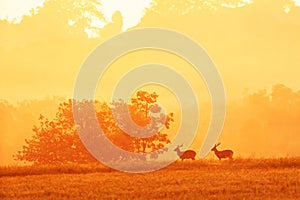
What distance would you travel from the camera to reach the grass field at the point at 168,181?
881 inches

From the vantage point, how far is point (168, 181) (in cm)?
2511

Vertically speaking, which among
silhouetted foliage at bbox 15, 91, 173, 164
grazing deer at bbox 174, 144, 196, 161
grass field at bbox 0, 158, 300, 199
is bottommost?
grass field at bbox 0, 158, 300, 199

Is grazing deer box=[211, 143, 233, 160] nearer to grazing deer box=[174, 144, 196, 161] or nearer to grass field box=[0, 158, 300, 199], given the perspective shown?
grass field box=[0, 158, 300, 199]

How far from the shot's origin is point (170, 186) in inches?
941

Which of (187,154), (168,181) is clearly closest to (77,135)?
(187,154)

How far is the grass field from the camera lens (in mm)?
22375

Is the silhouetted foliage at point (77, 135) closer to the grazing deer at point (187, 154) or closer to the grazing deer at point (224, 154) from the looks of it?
the grazing deer at point (187, 154)

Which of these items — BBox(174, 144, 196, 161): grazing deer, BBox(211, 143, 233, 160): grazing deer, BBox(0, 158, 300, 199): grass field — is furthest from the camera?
BBox(174, 144, 196, 161): grazing deer

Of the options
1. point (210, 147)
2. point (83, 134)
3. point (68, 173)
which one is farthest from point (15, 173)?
point (210, 147)

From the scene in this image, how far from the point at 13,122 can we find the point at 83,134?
5169 mm

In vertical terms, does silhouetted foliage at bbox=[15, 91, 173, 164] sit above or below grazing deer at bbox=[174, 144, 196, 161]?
above

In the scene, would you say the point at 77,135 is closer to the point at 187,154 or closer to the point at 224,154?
the point at 187,154

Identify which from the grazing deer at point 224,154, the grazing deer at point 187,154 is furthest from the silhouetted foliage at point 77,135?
the grazing deer at point 224,154

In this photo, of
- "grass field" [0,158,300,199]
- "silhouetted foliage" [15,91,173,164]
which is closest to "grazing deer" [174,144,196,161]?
"grass field" [0,158,300,199]
